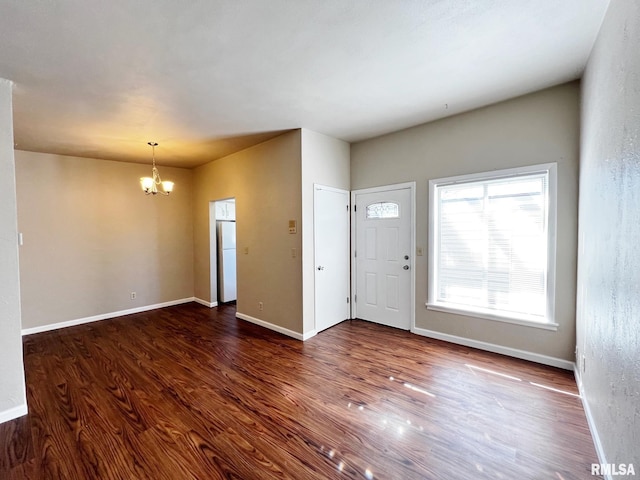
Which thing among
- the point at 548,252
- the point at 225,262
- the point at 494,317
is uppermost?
the point at 548,252

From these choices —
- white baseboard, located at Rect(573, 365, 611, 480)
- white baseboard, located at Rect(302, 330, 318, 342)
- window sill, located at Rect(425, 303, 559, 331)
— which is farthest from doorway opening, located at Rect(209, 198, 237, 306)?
white baseboard, located at Rect(573, 365, 611, 480)

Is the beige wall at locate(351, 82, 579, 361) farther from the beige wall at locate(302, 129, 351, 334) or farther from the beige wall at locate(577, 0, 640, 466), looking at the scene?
the beige wall at locate(302, 129, 351, 334)

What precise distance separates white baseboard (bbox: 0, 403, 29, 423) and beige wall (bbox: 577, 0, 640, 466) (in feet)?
13.0

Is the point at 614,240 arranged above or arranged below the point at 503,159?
below

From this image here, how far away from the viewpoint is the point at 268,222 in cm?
423

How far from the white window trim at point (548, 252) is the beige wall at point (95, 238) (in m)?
4.80

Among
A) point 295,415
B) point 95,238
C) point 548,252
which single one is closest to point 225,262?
point 95,238

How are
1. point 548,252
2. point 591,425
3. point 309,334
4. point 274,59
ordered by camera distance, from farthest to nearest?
point 309,334 → point 548,252 → point 274,59 → point 591,425

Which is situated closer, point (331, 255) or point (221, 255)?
point (331, 255)

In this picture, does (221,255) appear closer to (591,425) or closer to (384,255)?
(384,255)

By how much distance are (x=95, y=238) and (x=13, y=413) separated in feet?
10.6

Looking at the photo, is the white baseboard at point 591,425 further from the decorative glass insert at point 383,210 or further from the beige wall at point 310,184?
the beige wall at point 310,184

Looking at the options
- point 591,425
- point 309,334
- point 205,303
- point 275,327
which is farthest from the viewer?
point 205,303

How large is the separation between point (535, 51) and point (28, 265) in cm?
665
